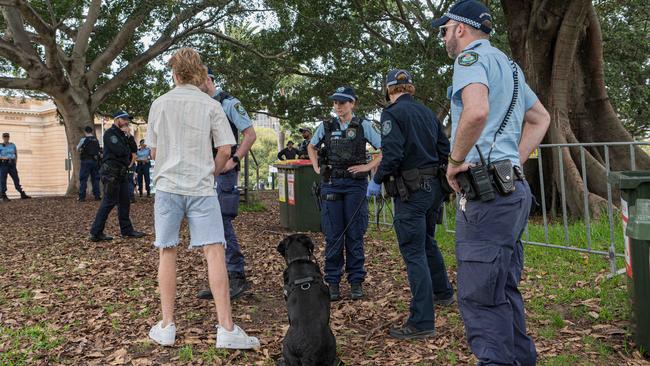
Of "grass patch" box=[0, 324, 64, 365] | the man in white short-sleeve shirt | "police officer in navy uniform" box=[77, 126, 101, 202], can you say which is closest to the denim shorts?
the man in white short-sleeve shirt

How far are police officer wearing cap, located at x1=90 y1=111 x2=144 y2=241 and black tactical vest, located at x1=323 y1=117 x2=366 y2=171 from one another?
14.7ft

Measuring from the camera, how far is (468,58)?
2.64 m

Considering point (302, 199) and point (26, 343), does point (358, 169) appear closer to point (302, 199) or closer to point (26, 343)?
point (26, 343)

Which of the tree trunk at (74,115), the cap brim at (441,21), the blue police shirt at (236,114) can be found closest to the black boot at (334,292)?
the blue police shirt at (236,114)

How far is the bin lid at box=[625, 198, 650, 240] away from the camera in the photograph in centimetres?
329

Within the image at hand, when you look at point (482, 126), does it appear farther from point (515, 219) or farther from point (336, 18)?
point (336, 18)

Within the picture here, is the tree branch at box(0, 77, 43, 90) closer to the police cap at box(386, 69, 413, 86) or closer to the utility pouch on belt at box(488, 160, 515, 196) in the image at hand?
the police cap at box(386, 69, 413, 86)

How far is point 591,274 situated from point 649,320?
2176 mm

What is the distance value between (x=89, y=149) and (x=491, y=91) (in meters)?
14.5

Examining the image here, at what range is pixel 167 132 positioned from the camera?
379 centimetres

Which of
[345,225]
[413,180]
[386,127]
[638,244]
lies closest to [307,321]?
[413,180]


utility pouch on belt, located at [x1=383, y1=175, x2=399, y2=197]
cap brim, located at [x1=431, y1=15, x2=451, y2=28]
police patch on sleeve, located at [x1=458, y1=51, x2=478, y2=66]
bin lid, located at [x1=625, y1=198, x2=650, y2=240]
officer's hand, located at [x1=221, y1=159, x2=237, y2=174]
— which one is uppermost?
cap brim, located at [x1=431, y1=15, x2=451, y2=28]

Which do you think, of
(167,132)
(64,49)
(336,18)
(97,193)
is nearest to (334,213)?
(167,132)

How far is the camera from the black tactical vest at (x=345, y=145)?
5.18m
